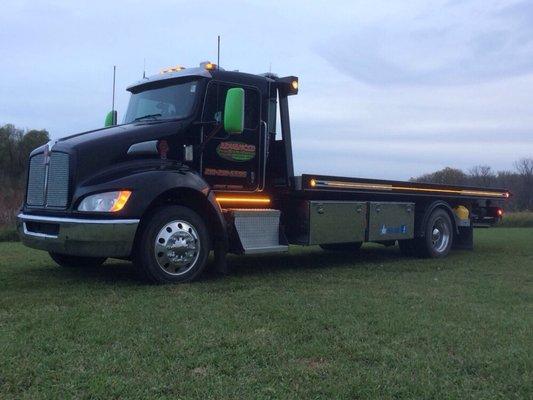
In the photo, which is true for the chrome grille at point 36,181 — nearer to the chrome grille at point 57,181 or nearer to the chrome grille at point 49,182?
the chrome grille at point 49,182

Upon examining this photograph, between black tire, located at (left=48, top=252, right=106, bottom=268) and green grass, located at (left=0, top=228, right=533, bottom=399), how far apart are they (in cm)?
33

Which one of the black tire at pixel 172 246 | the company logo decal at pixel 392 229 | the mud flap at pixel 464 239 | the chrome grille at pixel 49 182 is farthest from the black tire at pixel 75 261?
the mud flap at pixel 464 239

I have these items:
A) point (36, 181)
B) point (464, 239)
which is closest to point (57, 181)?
point (36, 181)

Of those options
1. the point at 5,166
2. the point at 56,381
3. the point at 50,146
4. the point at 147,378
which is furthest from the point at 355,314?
the point at 5,166

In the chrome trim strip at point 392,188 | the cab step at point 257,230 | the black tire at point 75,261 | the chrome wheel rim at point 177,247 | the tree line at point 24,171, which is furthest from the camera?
the tree line at point 24,171

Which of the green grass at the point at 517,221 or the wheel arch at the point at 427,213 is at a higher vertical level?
the wheel arch at the point at 427,213

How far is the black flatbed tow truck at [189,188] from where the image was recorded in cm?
689

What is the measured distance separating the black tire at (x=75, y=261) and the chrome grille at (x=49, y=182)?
3.07ft

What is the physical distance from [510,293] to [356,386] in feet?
13.1

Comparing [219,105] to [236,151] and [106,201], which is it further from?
[106,201]

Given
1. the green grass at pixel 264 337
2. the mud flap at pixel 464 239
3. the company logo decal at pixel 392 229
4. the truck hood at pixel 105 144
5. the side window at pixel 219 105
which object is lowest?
the green grass at pixel 264 337

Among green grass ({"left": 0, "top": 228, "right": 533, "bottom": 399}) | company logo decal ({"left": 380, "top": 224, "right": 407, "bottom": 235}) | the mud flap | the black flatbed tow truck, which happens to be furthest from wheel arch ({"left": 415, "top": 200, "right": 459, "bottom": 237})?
green grass ({"left": 0, "top": 228, "right": 533, "bottom": 399})

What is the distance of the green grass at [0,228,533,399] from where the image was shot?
3773mm

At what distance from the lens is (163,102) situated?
8.27 meters
